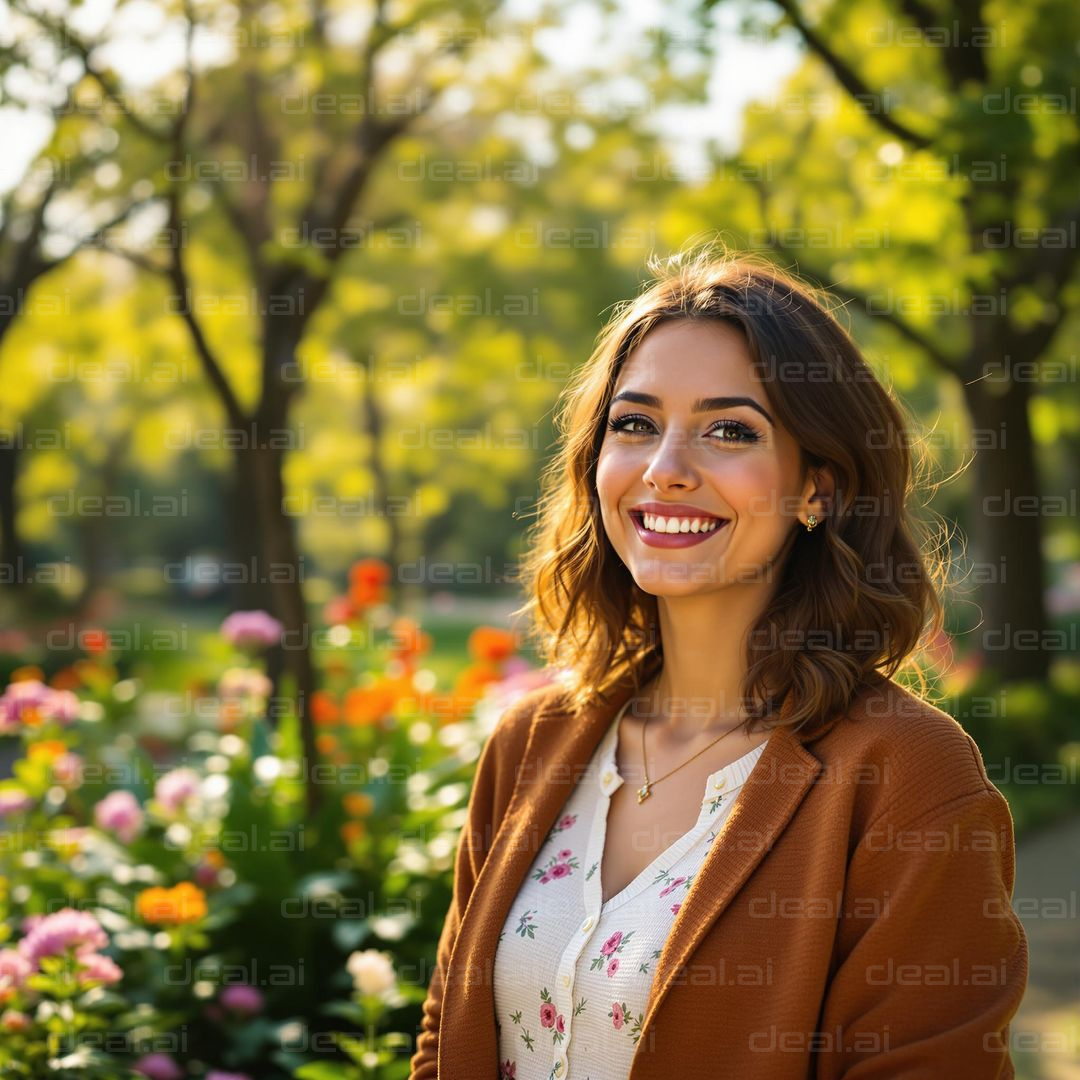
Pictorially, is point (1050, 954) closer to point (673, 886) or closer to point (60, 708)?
point (673, 886)

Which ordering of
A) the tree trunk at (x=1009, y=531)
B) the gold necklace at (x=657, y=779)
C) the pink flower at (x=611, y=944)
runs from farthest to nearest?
1. the tree trunk at (x=1009, y=531)
2. the gold necklace at (x=657, y=779)
3. the pink flower at (x=611, y=944)

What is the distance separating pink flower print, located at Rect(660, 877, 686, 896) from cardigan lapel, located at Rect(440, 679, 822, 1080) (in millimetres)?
89

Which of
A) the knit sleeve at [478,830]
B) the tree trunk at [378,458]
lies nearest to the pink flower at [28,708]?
the knit sleeve at [478,830]

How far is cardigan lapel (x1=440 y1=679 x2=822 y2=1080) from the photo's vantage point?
1.98m

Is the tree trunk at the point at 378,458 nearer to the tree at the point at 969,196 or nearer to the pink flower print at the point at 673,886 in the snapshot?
the tree at the point at 969,196

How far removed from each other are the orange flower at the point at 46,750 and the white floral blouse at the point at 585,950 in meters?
2.87

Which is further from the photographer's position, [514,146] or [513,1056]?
[514,146]

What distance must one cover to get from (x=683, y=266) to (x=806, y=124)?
890 centimetres

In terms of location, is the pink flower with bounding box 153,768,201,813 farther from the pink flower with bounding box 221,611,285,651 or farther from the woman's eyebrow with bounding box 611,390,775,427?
the woman's eyebrow with bounding box 611,390,775,427

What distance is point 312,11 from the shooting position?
7.68 metres

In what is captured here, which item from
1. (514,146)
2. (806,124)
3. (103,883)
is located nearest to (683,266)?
(103,883)

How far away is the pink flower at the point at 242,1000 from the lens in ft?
11.4

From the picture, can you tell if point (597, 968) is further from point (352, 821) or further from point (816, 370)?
point (352, 821)

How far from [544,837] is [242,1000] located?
156 cm
